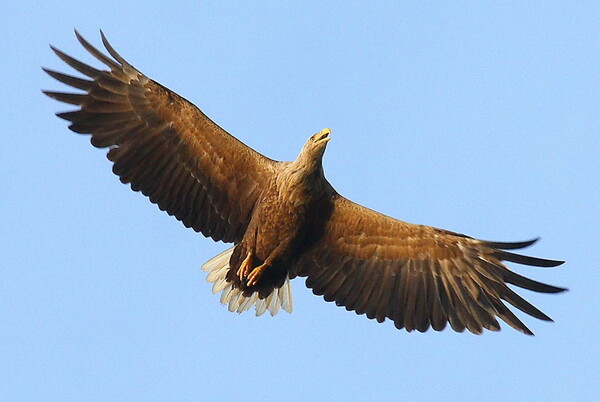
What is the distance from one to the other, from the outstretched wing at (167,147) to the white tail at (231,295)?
0.57 metres

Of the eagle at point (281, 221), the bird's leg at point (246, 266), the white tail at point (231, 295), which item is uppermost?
the eagle at point (281, 221)

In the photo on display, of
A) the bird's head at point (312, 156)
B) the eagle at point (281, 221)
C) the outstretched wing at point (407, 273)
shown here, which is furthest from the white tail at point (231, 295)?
the bird's head at point (312, 156)

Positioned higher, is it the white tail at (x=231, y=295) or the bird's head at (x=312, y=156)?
the bird's head at (x=312, y=156)

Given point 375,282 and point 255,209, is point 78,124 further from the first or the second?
point 375,282

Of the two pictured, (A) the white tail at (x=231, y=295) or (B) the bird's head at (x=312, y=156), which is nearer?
(B) the bird's head at (x=312, y=156)

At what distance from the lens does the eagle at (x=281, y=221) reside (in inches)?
513

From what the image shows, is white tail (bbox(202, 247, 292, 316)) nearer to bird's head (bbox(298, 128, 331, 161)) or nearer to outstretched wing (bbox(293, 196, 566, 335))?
outstretched wing (bbox(293, 196, 566, 335))

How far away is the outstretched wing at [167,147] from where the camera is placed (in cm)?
1311

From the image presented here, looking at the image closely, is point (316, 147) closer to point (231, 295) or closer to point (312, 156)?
point (312, 156)

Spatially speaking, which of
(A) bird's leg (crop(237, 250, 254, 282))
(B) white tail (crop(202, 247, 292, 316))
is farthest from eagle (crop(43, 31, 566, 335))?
(B) white tail (crop(202, 247, 292, 316))

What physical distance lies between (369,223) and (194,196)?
1913 millimetres

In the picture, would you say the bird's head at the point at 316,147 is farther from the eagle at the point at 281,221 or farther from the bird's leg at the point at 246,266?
the bird's leg at the point at 246,266

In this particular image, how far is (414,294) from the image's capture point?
13422 millimetres

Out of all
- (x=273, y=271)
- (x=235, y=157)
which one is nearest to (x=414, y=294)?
(x=273, y=271)
